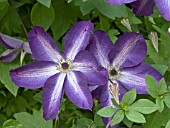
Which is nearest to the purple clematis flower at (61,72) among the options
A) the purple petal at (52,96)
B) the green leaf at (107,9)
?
the purple petal at (52,96)

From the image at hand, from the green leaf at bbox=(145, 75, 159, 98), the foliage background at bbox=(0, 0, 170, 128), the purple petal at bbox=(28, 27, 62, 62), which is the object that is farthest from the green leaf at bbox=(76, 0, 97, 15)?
the green leaf at bbox=(145, 75, 159, 98)

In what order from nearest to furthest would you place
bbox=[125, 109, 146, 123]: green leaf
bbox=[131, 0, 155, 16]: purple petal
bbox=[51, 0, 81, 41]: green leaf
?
bbox=[125, 109, 146, 123]: green leaf, bbox=[131, 0, 155, 16]: purple petal, bbox=[51, 0, 81, 41]: green leaf

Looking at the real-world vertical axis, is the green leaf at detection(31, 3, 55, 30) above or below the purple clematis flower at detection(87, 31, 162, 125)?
above

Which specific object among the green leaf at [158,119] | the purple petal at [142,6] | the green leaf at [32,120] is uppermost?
the purple petal at [142,6]

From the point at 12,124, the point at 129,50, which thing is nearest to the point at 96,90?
the point at 129,50

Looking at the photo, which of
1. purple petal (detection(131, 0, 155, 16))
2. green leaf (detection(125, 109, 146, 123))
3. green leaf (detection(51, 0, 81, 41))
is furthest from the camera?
green leaf (detection(51, 0, 81, 41))

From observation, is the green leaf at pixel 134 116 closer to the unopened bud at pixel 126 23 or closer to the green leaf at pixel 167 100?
the green leaf at pixel 167 100

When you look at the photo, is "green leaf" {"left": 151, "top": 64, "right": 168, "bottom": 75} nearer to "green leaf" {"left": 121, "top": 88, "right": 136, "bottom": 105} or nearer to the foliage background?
the foliage background
